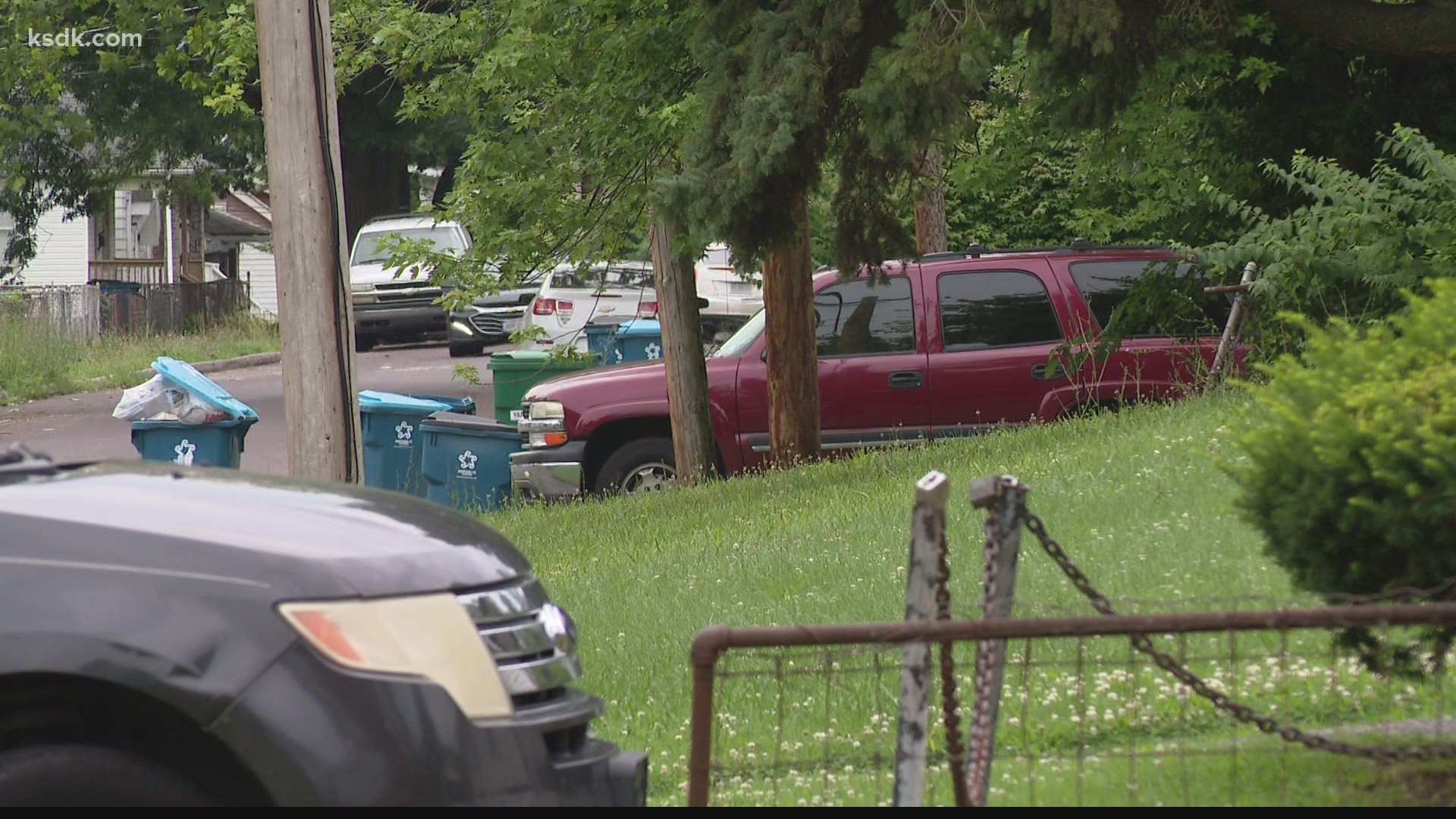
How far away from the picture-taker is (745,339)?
14773 millimetres

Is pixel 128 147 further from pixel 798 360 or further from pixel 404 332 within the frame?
pixel 798 360

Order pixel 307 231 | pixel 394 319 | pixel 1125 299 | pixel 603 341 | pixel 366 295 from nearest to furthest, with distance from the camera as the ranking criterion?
pixel 307 231
pixel 1125 299
pixel 603 341
pixel 366 295
pixel 394 319

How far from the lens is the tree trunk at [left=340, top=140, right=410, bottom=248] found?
135 ft

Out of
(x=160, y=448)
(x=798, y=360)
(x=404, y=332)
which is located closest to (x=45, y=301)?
(x=404, y=332)

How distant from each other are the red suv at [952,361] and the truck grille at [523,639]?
925 centimetres

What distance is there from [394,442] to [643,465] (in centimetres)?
229

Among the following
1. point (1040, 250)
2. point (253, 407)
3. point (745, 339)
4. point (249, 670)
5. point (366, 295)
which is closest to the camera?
point (249, 670)

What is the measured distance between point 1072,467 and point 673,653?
3496 millimetres

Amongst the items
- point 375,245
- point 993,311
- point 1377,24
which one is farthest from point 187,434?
point 375,245

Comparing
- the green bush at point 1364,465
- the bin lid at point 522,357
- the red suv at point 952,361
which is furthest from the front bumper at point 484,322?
the green bush at point 1364,465

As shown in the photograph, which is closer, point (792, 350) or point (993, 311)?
point (792, 350)

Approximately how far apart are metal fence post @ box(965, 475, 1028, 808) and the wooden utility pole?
5.38 m

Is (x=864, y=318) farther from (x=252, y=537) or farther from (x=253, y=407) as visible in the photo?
(x=253, y=407)

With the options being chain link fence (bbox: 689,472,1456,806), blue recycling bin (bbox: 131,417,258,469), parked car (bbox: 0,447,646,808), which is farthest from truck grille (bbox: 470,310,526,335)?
parked car (bbox: 0,447,646,808)
